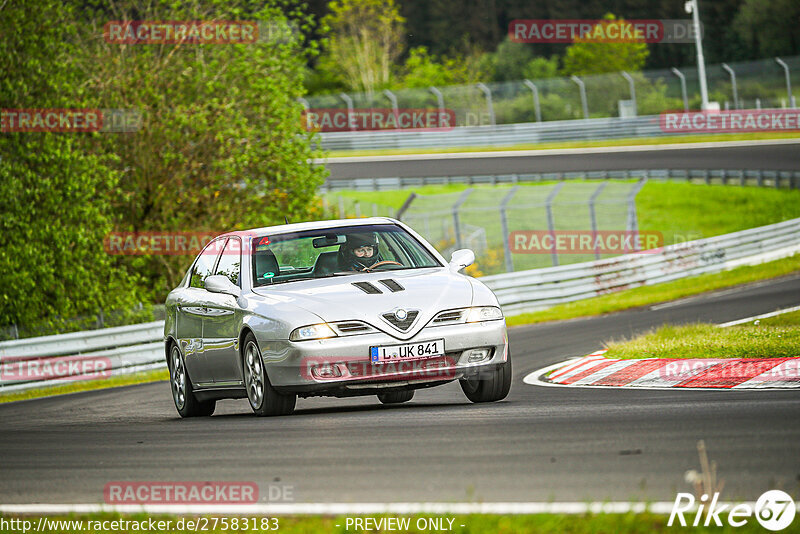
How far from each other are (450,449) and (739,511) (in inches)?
91.0

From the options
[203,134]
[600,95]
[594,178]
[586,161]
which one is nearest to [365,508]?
[203,134]

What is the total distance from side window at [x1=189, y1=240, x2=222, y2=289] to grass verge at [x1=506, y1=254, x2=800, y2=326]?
1203 centimetres

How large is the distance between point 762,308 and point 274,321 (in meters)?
11.7

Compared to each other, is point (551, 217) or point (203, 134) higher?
point (203, 134)

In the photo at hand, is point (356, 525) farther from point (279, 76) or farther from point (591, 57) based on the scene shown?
point (591, 57)

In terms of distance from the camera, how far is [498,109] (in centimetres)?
5225

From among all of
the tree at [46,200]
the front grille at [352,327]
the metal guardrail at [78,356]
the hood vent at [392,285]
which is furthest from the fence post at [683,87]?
the front grille at [352,327]

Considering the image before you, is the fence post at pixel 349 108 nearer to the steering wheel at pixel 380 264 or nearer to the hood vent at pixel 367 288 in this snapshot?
the steering wheel at pixel 380 264

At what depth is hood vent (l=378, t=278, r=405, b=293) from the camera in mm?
8984

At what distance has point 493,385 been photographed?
30.8 ft

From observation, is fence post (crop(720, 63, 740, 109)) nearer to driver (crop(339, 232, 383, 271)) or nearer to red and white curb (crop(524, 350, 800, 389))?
red and white curb (crop(524, 350, 800, 389))

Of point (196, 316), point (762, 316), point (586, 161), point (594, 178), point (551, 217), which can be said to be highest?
point (196, 316)

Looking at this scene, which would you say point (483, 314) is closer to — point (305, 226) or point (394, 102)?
point (305, 226)

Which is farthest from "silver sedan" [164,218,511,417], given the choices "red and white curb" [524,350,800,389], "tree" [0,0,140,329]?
"tree" [0,0,140,329]
